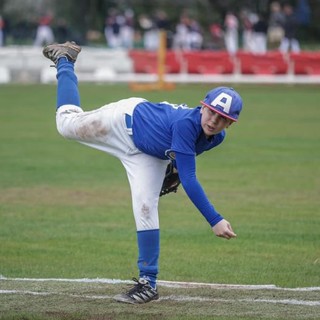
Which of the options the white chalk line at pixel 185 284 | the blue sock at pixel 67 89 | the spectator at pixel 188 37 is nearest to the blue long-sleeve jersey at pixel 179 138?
the blue sock at pixel 67 89

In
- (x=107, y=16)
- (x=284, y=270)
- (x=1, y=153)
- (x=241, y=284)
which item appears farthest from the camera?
(x=107, y=16)

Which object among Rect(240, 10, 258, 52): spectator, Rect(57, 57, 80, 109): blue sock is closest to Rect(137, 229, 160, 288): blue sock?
Rect(57, 57, 80, 109): blue sock

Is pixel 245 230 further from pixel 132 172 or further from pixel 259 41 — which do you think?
pixel 259 41

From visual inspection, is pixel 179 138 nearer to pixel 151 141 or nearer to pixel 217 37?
pixel 151 141

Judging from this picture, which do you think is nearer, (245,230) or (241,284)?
(241,284)

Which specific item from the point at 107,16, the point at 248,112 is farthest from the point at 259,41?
the point at 248,112

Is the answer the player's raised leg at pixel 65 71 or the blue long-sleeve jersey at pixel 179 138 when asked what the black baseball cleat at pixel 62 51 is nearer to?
the player's raised leg at pixel 65 71

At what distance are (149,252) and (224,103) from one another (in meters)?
1.32

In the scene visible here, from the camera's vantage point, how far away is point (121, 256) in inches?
422

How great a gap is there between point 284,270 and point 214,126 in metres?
2.57

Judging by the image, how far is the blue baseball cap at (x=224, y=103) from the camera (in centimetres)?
782

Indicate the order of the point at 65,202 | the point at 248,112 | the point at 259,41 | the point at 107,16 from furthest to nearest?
1. the point at 107,16
2. the point at 259,41
3. the point at 248,112
4. the point at 65,202

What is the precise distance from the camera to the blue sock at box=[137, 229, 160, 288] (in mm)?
8219

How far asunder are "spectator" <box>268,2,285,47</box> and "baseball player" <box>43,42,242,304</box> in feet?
132
